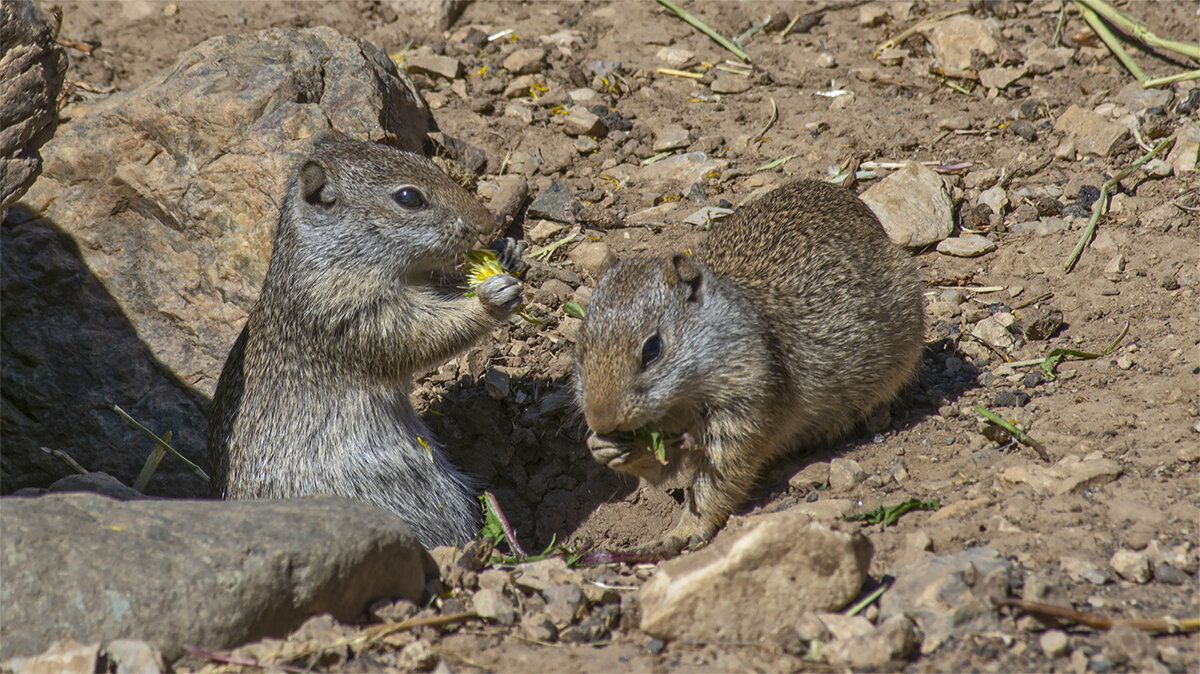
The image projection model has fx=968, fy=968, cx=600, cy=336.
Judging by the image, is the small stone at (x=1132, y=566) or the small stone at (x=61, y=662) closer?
the small stone at (x=61, y=662)

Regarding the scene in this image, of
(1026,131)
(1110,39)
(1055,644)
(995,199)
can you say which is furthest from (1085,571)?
(1110,39)

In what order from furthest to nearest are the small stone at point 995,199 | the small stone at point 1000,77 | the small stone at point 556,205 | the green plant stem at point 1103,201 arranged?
the small stone at point 1000,77 < the small stone at point 556,205 < the small stone at point 995,199 < the green plant stem at point 1103,201

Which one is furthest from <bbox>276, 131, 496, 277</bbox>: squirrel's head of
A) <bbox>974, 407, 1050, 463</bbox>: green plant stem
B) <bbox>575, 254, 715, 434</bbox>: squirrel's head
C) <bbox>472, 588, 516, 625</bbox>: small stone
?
<bbox>974, 407, 1050, 463</bbox>: green plant stem

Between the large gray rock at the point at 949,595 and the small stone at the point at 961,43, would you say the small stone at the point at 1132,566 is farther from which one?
the small stone at the point at 961,43

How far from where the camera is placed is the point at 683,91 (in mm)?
7914

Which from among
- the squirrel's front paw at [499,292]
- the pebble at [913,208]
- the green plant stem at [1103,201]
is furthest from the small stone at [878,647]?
the pebble at [913,208]

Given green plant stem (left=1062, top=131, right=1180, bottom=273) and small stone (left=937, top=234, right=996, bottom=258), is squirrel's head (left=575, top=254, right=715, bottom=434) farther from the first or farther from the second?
green plant stem (left=1062, top=131, right=1180, bottom=273)

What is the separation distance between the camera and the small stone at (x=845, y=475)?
4742 mm

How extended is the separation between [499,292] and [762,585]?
2475 millimetres

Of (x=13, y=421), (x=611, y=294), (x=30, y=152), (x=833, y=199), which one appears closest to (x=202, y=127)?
(x=30, y=152)

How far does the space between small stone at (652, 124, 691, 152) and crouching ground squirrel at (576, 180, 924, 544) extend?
1820 mm

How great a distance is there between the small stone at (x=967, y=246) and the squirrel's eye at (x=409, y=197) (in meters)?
3.43

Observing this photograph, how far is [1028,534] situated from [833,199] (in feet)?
7.80

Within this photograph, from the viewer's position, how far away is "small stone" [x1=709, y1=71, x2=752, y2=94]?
7.81 m
